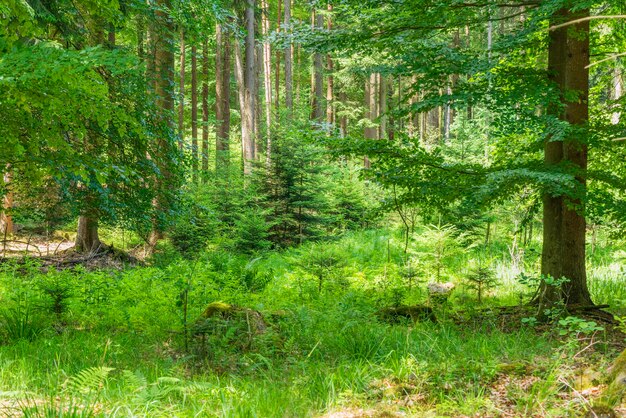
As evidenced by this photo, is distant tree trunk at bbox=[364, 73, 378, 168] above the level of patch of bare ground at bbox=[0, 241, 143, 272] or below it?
above

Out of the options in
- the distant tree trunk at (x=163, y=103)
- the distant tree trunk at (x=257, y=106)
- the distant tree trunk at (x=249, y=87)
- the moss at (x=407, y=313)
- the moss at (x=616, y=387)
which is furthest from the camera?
the distant tree trunk at (x=257, y=106)

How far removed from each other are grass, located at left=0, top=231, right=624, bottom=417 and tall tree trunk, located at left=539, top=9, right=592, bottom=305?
32.1 inches

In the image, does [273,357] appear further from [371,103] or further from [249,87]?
[371,103]

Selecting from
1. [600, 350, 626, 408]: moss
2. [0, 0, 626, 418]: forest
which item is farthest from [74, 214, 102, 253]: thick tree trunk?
[600, 350, 626, 408]: moss

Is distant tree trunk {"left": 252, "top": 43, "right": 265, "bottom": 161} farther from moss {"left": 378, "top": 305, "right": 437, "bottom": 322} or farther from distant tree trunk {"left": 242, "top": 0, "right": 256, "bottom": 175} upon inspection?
moss {"left": 378, "top": 305, "right": 437, "bottom": 322}

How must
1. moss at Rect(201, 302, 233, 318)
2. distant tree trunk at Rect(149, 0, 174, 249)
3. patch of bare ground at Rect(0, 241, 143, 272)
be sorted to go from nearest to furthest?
1. moss at Rect(201, 302, 233, 318)
2. distant tree trunk at Rect(149, 0, 174, 249)
3. patch of bare ground at Rect(0, 241, 143, 272)

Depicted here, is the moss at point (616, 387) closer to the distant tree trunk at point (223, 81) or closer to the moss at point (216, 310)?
the moss at point (216, 310)

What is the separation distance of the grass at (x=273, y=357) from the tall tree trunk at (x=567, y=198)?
82cm

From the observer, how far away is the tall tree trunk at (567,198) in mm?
5887

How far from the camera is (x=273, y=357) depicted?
4.90m

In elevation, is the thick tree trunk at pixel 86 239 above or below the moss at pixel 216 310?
above

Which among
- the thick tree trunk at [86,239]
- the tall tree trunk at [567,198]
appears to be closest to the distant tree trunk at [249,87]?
the thick tree trunk at [86,239]

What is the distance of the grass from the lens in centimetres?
334

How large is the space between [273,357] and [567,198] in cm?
383
